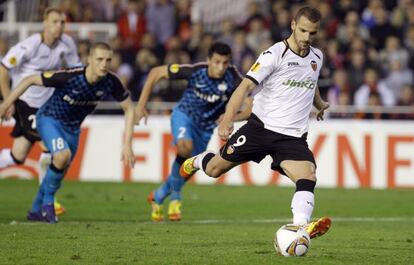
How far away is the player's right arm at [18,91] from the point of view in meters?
13.2

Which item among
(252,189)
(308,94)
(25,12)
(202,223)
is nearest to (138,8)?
(25,12)

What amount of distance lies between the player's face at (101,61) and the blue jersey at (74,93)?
237 millimetres

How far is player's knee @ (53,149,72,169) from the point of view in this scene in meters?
13.7

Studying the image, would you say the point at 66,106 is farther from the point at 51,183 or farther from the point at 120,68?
the point at 120,68

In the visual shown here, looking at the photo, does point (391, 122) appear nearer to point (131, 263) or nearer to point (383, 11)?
point (383, 11)

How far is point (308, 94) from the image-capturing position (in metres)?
11.1

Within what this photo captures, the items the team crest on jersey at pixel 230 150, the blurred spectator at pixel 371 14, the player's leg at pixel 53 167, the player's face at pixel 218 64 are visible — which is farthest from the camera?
the blurred spectator at pixel 371 14

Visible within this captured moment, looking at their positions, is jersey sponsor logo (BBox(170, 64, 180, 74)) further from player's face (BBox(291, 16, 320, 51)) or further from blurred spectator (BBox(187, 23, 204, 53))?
blurred spectator (BBox(187, 23, 204, 53))

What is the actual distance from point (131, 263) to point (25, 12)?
17261 mm

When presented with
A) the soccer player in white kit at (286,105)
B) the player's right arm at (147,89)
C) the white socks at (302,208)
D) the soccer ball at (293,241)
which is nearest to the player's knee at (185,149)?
the player's right arm at (147,89)

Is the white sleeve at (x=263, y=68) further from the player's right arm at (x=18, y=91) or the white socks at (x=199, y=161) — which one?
the player's right arm at (x=18, y=91)

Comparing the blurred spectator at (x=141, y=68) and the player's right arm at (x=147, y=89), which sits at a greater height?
the player's right arm at (x=147, y=89)

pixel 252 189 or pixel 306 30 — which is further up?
pixel 306 30

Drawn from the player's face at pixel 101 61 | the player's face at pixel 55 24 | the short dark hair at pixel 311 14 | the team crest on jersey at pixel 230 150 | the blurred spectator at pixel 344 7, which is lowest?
the blurred spectator at pixel 344 7
